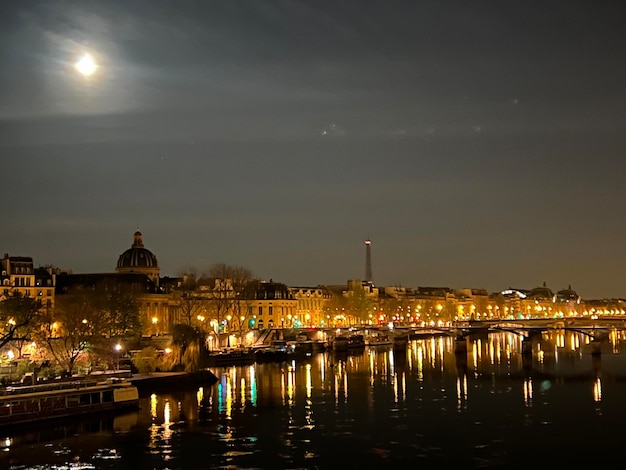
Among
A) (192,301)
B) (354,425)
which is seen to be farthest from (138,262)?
(354,425)

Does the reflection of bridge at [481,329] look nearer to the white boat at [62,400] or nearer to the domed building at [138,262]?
the domed building at [138,262]

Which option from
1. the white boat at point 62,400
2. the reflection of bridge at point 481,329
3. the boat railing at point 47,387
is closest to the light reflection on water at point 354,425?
the white boat at point 62,400

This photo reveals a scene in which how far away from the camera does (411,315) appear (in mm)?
184625

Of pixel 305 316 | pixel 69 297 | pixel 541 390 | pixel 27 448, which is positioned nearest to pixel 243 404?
pixel 27 448

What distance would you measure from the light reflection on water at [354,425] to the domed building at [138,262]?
77.7 metres

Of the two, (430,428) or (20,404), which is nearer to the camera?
(430,428)

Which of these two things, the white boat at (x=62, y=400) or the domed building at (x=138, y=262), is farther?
the domed building at (x=138, y=262)

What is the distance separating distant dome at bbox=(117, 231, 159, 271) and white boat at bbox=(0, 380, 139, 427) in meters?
95.2

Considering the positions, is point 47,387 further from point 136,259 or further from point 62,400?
point 136,259

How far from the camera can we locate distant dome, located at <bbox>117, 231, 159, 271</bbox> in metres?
141

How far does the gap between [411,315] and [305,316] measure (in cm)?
4842

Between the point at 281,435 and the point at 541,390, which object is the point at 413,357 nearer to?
the point at 541,390

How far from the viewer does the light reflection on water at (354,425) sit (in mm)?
32156

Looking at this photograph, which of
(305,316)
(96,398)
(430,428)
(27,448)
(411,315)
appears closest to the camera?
(27,448)
